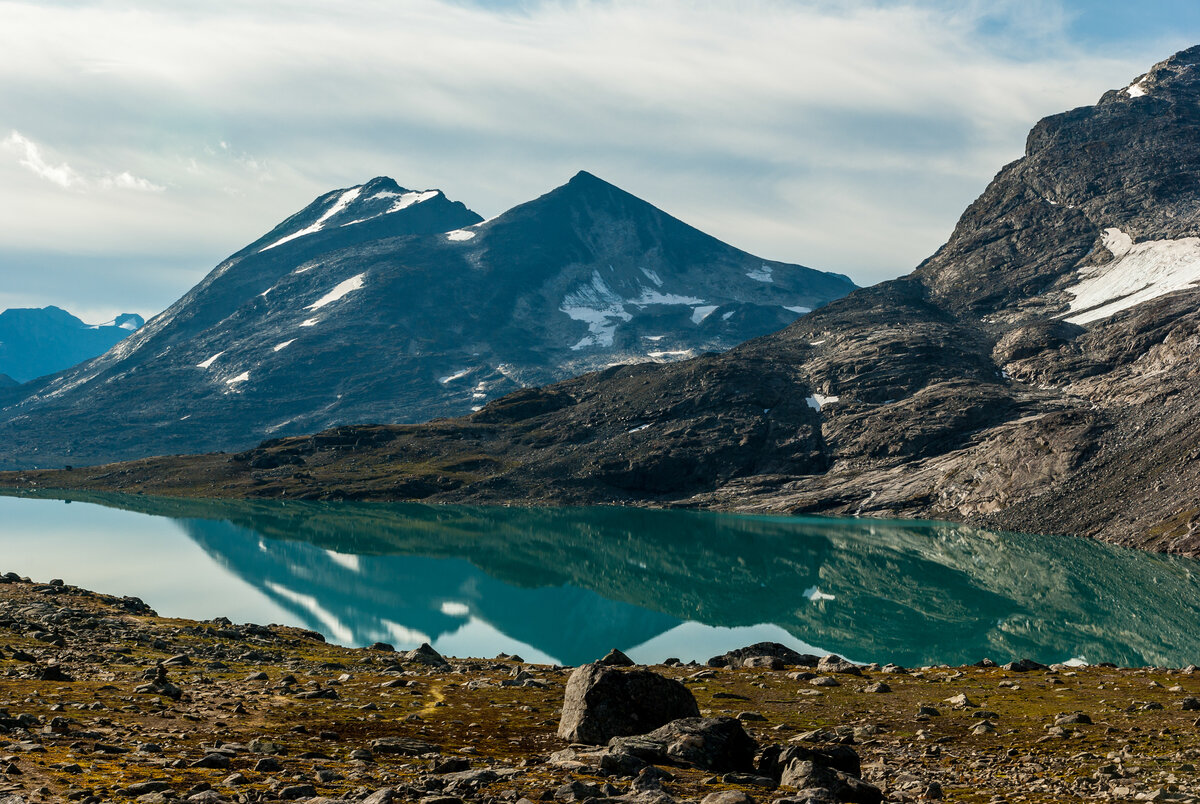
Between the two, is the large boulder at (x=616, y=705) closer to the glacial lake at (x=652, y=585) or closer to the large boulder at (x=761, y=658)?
the large boulder at (x=761, y=658)

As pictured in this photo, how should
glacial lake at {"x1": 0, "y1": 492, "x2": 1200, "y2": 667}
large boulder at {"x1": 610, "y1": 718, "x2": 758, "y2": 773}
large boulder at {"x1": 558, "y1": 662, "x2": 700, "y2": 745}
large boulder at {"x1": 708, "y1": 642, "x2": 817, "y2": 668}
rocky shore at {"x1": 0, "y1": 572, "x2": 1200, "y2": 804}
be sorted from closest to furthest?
rocky shore at {"x1": 0, "y1": 572, "x2": 1200, "y2": 804} < large boulder at {"x1": 610, "y1": 718, "x2": 758, "y2": 773} < large boulder at {"x1": 558, "y1": 662, "x2": 700, "y2": 745} < large boulder at {"x1": 708, "y1": 642, "x2": 817, "y2": 668} < glacial lake at {"x1": 0, "y1": 492, "x2": 1200, "y2": 667}

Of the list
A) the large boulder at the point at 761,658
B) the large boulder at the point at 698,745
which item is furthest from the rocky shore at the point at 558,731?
the large boulder at the point at 761,658

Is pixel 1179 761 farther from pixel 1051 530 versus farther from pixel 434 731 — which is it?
pixel 1051 530

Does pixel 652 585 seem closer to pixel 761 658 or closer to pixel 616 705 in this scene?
pixel 761 658

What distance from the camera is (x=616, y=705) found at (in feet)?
89.0

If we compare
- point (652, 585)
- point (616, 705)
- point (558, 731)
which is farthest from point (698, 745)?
point (652, 585)


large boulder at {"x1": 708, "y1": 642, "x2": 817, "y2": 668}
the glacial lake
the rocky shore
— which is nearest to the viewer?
the rocky shore

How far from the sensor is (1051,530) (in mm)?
169250

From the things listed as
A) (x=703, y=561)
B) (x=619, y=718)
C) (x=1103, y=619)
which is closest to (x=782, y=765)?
(x=619, y=718)

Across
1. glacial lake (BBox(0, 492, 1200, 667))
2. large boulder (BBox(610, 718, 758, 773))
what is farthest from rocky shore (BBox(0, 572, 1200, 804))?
glacial lake (BBox(0, 492, 1200, 667))

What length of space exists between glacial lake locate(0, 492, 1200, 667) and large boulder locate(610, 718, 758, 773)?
49988mm

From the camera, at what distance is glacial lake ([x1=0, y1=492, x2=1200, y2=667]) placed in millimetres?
85688

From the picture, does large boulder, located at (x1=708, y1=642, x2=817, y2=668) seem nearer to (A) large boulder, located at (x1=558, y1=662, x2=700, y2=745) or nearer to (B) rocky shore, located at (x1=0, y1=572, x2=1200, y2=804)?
(B) rocky shore, located at (x1=0, y1=572, x2=1200, y2=804)

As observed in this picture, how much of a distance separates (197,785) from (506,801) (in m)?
6.50
